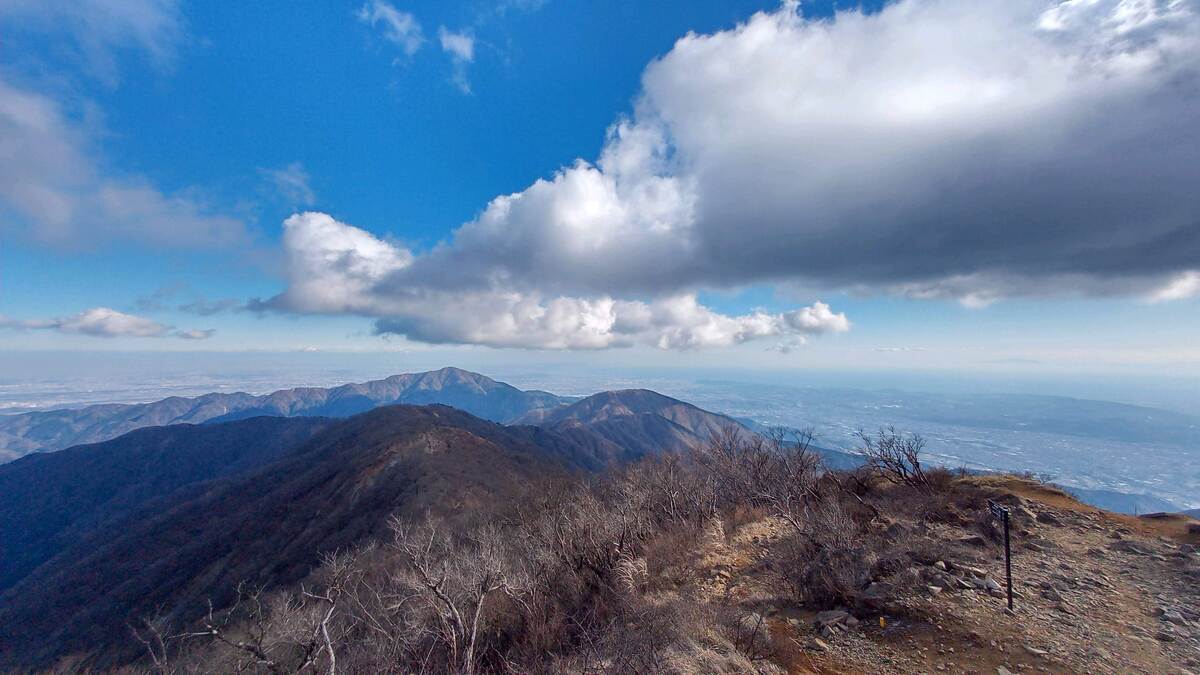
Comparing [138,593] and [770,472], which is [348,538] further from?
[770,472]

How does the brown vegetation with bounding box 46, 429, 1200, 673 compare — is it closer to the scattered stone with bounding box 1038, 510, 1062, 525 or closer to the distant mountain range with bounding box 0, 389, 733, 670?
the scattered stone with bounding box 1038, 510, 1062, 525

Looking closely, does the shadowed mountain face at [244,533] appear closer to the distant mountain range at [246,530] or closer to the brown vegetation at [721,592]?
the distant mountain range at [246,530]

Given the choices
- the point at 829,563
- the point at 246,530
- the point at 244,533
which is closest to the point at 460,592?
the point at 829,563

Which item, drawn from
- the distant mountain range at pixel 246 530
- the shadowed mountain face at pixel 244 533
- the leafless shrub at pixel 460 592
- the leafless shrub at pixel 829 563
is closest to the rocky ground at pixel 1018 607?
the leafless shrub at pixel 829 563

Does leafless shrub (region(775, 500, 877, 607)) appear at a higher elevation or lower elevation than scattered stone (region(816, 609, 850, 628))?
higher

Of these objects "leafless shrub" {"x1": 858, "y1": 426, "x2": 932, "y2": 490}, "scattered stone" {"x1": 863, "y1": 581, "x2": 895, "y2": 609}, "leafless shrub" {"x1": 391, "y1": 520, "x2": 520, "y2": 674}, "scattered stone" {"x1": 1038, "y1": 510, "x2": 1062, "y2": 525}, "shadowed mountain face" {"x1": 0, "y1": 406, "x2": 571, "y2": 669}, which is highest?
"leafless shrub" {"x1": 858, "y1": 426, "x2": 932, "y2": 490}

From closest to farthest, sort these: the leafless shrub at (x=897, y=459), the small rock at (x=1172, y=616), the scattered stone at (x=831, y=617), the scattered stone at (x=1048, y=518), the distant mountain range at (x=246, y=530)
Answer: the small rock at (x=1172, y=616), the scattered stone at (x=831, y=617), the scattered stone at (x=1048, y=518), the leafless shrub at (x=897, y=459), the distant mountain range at (x=246, y=530)

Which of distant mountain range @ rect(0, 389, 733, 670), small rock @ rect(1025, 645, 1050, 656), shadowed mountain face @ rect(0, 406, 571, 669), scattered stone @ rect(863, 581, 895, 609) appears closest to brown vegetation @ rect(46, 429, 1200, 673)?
scattered stone @ rect(863, 581, 895, 609)

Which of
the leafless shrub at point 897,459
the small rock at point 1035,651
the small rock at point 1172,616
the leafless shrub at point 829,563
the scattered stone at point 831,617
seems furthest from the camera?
the leafless shrub at point 897,459

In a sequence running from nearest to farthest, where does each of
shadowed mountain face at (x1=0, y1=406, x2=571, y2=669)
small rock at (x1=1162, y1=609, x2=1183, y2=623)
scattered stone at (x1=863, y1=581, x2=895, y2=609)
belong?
small rock at (x1=1162, y1=609, x2=1183, y2=623), scattered stone at (x1=863, y1=581, x2=895, y2=609), shadowed mountain face at (x1=0, y1=406, x2=571, y2=669)

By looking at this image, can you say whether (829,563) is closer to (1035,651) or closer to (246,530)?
(1035,651)
